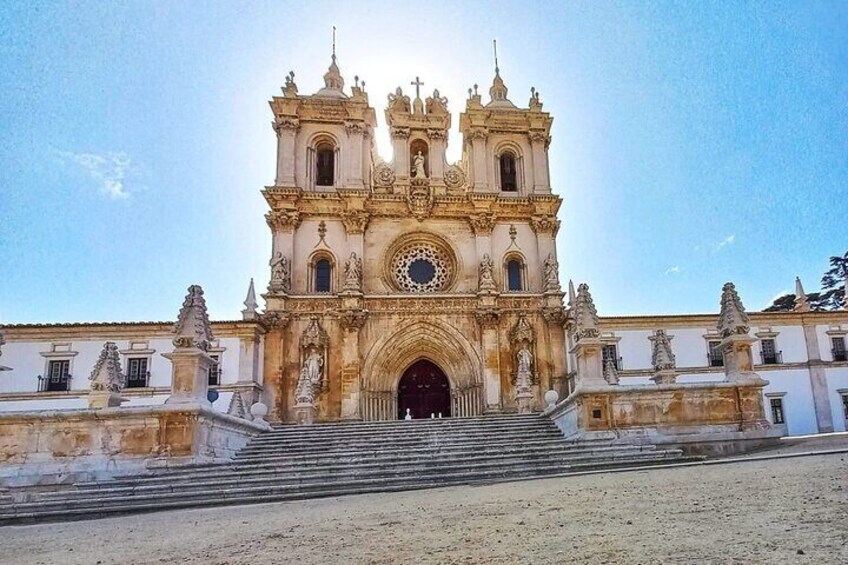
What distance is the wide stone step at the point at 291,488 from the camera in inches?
427

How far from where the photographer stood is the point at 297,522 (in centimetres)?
717

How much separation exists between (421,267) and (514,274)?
→ 4.67 metres

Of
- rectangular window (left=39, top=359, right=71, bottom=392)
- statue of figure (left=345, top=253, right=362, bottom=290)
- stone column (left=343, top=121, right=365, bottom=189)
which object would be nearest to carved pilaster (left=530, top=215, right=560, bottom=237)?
stone column (left=343, top=121, right=365, bottom=189)

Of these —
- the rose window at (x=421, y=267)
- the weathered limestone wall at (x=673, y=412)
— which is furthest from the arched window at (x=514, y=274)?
the weathered limestone wall at (x=673, y=412)

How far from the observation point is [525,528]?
559cm

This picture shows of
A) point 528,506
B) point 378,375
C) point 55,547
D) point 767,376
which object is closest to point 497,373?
point 378,375

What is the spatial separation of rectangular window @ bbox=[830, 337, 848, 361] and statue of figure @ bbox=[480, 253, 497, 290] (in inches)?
772

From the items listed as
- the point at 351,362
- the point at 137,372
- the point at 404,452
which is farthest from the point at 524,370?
the point at 137,372

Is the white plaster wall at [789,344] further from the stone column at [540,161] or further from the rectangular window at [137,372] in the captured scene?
Result: the rectangular window at [137,372]

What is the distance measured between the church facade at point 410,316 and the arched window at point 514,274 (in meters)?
0.07

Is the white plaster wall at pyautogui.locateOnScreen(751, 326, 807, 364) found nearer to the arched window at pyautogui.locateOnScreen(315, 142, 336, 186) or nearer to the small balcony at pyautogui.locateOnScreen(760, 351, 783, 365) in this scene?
the small balcony at pyautogui.locateOnScreen(760, 351, 783, 365)

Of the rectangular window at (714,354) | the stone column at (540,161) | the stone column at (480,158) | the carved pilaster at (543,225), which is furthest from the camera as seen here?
the rectangular window at (714,354)

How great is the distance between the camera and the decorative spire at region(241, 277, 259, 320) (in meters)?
27.5

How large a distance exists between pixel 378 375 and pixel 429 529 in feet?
67.6
